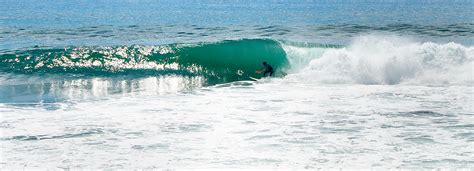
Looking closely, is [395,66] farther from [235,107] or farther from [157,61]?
[157,61]

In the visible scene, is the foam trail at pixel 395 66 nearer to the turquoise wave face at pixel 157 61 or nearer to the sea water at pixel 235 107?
the sea water at pixel 235 107

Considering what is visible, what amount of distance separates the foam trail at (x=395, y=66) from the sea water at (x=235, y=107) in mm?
51

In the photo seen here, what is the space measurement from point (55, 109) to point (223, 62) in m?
9.62

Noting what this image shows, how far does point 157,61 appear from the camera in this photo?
21328 millimetres

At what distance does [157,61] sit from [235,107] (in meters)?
8.85

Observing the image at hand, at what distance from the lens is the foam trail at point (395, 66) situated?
57.0 ft

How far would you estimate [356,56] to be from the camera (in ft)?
64.4

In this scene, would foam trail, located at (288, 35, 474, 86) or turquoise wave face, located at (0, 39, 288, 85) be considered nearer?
foam trail, located at (288, 35, 474, 86)

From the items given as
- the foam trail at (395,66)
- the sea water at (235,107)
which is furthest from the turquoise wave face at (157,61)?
the foam trail at (395,66)

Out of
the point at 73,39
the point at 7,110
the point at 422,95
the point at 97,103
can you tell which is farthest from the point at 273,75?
the point at 73,39

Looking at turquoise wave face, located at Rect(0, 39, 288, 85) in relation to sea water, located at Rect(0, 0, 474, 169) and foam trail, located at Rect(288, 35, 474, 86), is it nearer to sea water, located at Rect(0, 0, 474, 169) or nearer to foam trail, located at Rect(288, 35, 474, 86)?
sea water, located at Rect(0, 0, 474, 169)

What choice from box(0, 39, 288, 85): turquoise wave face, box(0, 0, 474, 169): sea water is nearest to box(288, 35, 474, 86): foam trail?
box(0, 0, 474, 169): sea water

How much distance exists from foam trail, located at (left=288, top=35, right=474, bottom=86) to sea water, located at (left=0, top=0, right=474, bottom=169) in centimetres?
5

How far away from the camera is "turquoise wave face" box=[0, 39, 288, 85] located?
20033 millimetres
